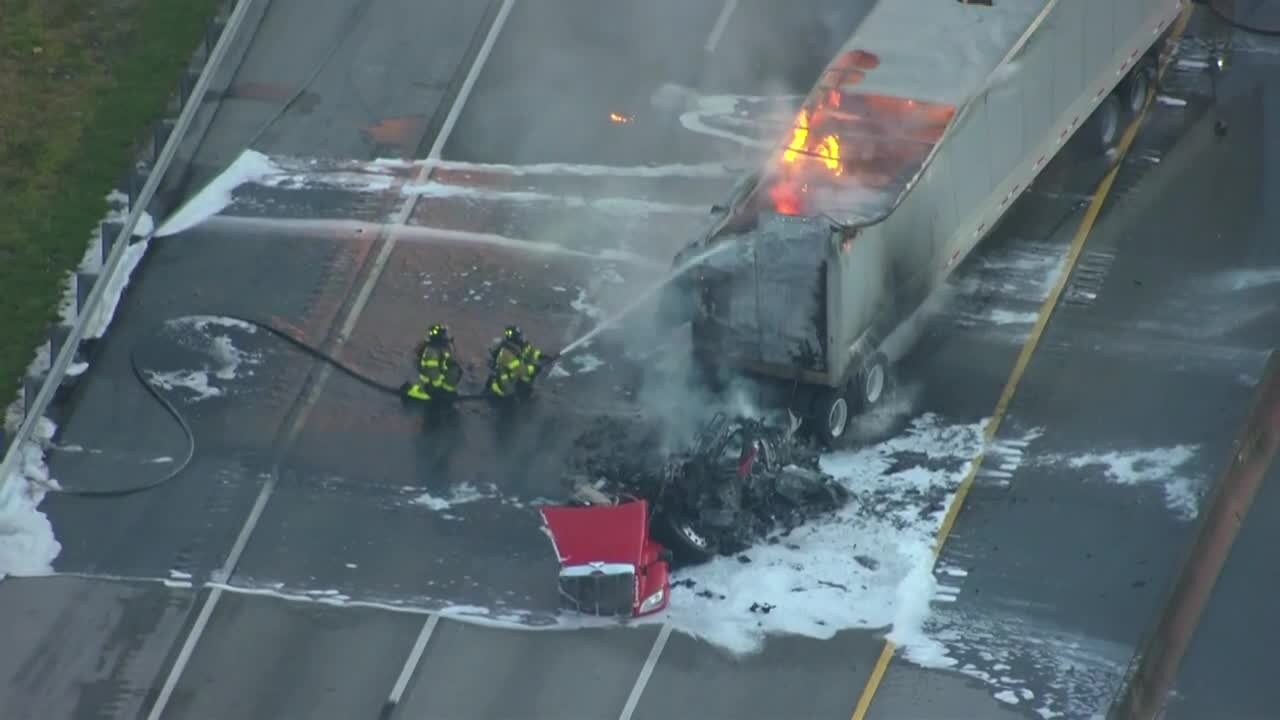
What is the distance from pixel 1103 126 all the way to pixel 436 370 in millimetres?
8919

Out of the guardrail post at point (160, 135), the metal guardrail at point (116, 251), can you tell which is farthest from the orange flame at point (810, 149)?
the guardrail post at point (160, 135)

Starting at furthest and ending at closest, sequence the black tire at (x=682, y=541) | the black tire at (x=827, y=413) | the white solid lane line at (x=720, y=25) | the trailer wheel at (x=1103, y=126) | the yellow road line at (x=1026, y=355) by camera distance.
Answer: the white solid lane line at (x=720, y=25)
the trailer wheel at (x=1103, y=126)
the black tire at (x=827, y=413)
the black tire at (x=682, y=541)
the yellow road line at (x=1026, y=355)

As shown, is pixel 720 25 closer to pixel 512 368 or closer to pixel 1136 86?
pixel 1136 86

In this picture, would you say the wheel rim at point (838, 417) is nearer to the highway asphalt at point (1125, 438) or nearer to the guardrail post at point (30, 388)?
the highway asphalt at point (1125, 438)

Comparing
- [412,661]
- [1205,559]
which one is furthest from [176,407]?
[1205,559]

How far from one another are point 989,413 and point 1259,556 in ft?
11.4

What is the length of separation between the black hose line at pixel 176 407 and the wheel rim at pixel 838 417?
345 centimetres

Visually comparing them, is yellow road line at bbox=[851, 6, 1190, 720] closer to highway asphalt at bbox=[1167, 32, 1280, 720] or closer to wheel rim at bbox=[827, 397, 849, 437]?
wheel rim at bbox=[827, 397, 849, 437]

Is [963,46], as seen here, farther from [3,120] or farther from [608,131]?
[3,120]

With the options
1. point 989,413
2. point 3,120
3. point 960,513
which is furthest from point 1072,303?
point 3,120

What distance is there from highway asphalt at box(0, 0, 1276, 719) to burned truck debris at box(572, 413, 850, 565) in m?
1.03

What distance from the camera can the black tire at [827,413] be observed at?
87.9 ft

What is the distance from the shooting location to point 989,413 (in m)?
27.7

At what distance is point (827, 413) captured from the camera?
26.8 meters
